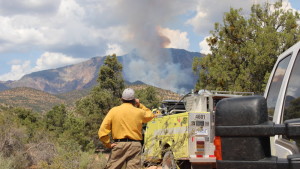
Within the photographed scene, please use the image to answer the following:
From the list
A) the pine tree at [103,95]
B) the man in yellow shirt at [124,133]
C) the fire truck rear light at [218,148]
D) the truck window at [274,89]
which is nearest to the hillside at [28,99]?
the pine tree at [103,95]

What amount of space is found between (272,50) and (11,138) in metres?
12.5

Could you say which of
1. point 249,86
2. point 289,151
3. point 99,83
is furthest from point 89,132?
point 289,151

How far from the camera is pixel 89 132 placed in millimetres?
27750

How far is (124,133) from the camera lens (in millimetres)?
6367

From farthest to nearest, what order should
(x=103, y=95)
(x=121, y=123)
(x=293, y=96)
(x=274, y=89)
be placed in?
(x=103, y=95) < (x=121, y=123) < (x=274, y=89) < (x=293, y=96)

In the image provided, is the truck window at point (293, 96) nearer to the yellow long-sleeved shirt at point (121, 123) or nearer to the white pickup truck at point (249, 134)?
the white pickup truck at point (249, 134)

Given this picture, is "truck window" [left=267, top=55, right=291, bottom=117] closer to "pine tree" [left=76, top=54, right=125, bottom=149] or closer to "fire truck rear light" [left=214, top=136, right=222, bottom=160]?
"fire truck rear light" [left=214, top=136, right=222, bottom=160]

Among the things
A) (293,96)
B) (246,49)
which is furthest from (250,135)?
(246,49)

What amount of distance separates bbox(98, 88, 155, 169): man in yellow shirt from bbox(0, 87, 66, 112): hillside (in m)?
139

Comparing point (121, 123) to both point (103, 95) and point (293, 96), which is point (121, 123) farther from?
point (103, 95)

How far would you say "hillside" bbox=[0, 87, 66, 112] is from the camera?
478ft

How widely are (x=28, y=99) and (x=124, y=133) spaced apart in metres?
153

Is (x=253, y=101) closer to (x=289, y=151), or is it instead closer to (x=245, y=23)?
(x=289, y=151)

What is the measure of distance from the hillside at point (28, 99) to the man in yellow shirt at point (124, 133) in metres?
139
